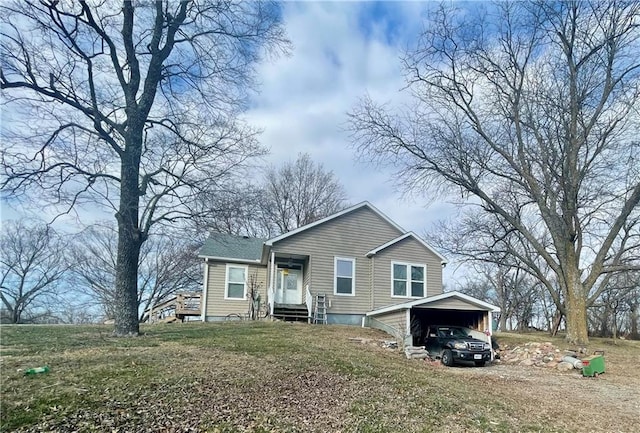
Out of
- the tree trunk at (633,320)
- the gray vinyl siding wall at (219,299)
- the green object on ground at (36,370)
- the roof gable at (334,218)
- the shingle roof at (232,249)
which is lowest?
the tree trunk at (633,320)

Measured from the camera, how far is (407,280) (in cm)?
1953

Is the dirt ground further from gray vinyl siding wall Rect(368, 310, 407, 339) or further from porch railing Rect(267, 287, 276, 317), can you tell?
porch railing Rect(267, 287, 276, 317)

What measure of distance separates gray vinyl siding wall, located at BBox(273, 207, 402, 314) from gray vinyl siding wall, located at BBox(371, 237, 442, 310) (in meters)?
0.44

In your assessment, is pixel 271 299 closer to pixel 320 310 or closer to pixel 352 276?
pixel 320 310

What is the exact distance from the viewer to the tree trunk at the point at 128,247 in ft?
35.4

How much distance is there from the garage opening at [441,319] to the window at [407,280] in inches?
65.3

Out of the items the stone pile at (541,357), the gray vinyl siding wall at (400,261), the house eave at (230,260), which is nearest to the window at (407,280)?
the gray vinyl siding wall at (400,261)

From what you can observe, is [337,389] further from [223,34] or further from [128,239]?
[223,34]

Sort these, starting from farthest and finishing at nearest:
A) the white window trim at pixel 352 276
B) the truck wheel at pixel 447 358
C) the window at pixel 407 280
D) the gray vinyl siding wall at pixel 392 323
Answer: the window at pixel 407 280
the white window trim at pixel 352 276
the gray vinyl siding wall at pixel 392 323
the truck wheel at pixel 447 358

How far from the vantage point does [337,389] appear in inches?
292

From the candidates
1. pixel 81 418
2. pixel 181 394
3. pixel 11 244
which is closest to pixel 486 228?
pixel 181 394

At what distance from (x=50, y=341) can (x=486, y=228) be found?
60.1 feet

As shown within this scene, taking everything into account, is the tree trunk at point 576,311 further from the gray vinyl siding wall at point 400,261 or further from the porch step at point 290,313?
the porch step at point 290,313

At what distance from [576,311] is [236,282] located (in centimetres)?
1449
